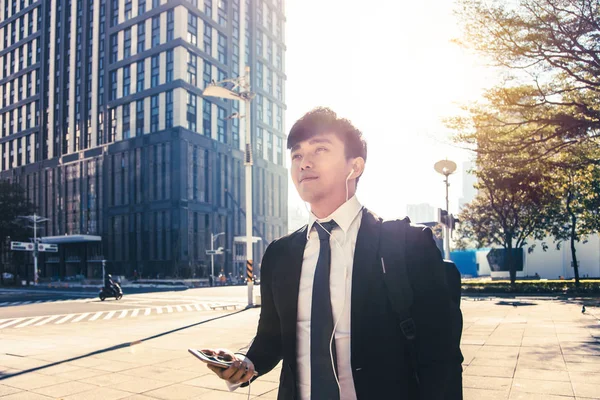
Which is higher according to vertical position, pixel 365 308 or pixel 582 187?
pixel 582 187

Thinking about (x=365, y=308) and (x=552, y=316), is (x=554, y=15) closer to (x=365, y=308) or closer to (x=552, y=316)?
(x=552, y=316)

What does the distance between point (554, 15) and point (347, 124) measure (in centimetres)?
1286

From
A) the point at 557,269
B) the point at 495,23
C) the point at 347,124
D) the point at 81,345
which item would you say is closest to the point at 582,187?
the point at 495,23

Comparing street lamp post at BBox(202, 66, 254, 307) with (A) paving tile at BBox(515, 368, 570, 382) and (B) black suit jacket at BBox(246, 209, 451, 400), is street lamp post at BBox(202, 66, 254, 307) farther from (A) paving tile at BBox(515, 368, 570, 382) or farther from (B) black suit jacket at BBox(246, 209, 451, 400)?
(B) black suit jacket at BBox(246, 209, 451, 400)

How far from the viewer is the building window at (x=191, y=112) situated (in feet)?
178

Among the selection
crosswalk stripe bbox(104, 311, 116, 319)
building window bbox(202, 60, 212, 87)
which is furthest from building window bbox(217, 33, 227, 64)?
crosswalk stripe bbox(104, 311, 116, 319)

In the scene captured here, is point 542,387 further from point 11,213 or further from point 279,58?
point 279,58

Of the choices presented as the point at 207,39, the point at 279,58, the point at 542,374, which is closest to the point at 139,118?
the point at 207,39

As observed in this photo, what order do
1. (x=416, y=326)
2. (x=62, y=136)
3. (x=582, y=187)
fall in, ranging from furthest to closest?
(x=62, y=136), (x=582, y=187), (x=416, y=326)

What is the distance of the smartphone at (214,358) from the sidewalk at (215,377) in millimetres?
3715

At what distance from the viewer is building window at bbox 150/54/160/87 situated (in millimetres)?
55094

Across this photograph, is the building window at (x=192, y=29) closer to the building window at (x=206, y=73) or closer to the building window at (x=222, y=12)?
the building window at (x=206, y=73)

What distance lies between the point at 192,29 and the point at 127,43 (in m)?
9.10

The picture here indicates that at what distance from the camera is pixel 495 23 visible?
44.2ft
